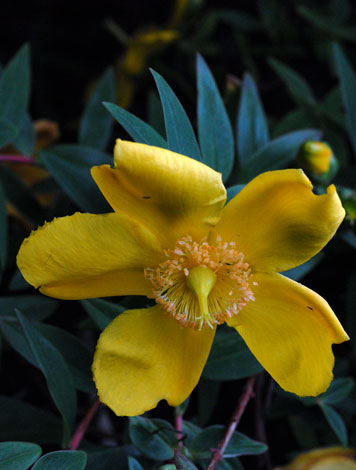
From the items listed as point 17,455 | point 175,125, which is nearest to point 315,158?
point 175,125

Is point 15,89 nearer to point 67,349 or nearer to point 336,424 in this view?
point 67,349

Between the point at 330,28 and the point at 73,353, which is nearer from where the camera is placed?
the point at 73,353

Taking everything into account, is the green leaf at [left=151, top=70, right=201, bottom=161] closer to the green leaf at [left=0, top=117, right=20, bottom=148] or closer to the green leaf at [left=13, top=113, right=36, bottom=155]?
the green leaf at [left=0, top=117, right=20, bottom=148]

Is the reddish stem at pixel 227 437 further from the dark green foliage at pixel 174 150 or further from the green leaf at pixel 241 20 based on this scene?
the green leaf at pixel 241 20

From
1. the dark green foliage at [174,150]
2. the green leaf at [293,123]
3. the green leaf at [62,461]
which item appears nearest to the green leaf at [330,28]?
the dark green foliage at [174,150]

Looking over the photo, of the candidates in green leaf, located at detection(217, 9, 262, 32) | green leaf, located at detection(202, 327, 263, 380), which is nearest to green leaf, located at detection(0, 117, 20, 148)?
green leaf, located at detection(202, 327, 263, 380)
